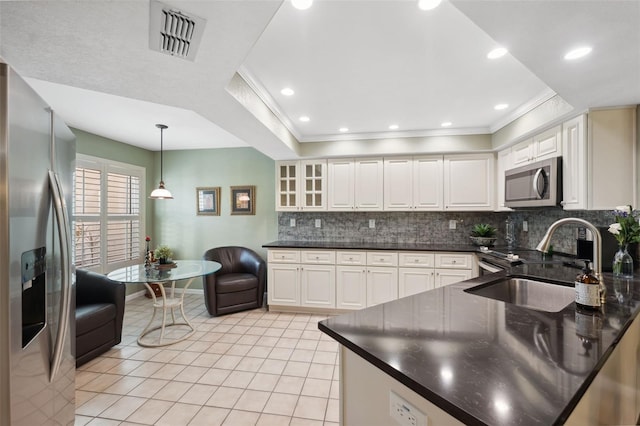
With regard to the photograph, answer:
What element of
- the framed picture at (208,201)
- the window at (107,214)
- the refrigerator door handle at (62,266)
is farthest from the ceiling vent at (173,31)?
the framed picture at (208,201)

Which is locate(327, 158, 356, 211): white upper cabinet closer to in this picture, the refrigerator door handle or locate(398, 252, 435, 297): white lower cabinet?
locate(398, 252, 435, 297): white lower cabinet

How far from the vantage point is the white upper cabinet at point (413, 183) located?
392 centimetres

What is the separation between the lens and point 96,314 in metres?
2.70

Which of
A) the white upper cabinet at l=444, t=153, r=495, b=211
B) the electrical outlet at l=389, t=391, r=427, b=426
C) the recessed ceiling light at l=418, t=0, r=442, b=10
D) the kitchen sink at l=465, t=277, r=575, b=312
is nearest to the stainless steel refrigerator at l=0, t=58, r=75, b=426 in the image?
the electrical outlet at l=389, t=391, r=427, b=426

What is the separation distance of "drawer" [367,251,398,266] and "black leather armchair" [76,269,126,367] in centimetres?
288

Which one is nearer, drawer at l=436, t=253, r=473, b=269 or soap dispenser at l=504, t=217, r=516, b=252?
drawer at l=436, t=253, r=473, b=269

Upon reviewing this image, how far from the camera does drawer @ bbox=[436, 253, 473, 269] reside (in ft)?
11.6

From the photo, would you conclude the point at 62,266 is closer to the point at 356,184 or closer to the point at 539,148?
the point at 356,184

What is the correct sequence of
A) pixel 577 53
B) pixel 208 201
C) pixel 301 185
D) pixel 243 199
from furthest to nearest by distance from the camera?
pixel 208 201, pixel 243 199, pixel 301 185, pixel 577 53

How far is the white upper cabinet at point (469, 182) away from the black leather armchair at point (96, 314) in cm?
407

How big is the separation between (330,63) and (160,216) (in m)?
4.40

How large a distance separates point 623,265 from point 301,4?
2771 mm

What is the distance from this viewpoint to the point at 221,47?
4.78ft

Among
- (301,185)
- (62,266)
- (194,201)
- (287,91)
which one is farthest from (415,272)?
(194,201)
